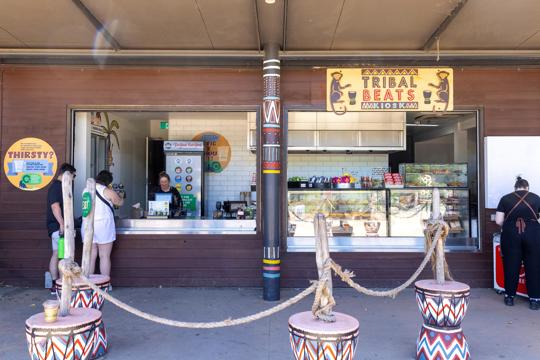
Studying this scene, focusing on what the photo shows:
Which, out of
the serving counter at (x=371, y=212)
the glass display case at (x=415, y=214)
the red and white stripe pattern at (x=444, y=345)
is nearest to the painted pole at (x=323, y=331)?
the red and white stripe pattern at (x=444, y=345)

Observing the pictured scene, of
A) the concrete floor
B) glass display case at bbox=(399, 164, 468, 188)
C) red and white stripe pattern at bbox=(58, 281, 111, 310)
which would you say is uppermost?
glass display case at bbox=(399, 164, 468, 188)

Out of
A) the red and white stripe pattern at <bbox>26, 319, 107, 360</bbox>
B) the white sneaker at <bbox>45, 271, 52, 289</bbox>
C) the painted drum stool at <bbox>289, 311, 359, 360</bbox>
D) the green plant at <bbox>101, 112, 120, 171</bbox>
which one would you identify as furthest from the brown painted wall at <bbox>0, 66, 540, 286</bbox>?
the painted drum stool at <bbox>289, 311, 359, 360</bbox>

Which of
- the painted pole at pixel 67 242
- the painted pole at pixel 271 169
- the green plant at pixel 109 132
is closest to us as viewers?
the painted pole at pixel 67 242

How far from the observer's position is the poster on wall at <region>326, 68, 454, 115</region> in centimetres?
638

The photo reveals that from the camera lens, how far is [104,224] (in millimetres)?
6051

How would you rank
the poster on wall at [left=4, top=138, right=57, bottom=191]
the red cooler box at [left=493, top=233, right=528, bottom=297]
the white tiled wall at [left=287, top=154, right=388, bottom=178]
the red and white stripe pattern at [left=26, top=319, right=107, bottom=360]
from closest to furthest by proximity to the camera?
the red and white stripe pattern at [left=26, top=319, right=107, bottom=360]
the red cooler box at [left=493, top=233, right=528, bottom=297]
the poster on wall at [left=4, top=138, right=57, bottom=191]
the white tiled wall at [left=287, top=154, right=388, bottom=178]

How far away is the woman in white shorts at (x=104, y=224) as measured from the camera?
603 cm

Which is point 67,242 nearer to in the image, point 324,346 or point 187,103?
point 324,346

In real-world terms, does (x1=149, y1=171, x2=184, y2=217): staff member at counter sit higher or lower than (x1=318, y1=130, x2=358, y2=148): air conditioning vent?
lower

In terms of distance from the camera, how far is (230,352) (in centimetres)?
406

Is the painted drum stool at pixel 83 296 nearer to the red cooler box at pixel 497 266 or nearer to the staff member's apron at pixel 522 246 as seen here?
the staff member's apron at pixel 522 246

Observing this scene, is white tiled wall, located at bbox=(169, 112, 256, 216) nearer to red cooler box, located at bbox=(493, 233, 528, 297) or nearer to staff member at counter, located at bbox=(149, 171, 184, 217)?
staff member at counter, located at bbox=(149, 171, 184, 217)

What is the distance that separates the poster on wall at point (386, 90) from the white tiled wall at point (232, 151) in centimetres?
322

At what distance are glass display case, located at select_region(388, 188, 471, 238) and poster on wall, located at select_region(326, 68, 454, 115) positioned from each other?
4.55 feet
